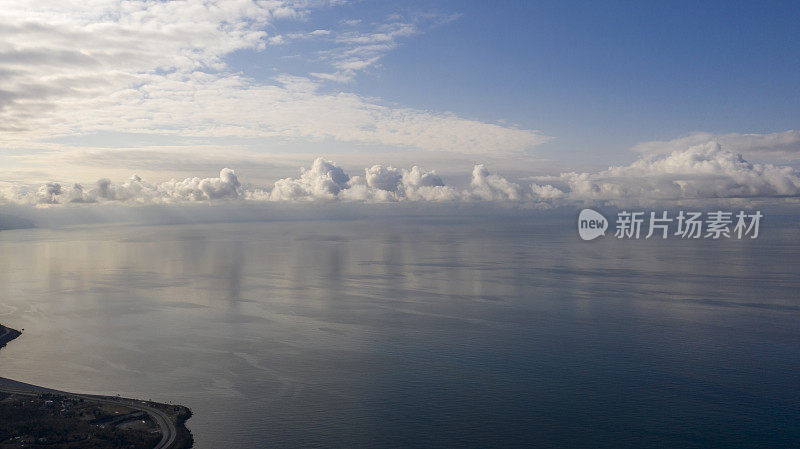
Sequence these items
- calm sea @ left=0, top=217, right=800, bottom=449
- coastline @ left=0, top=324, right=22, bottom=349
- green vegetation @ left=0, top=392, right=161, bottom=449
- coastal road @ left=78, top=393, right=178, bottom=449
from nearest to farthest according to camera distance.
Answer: green vegetation @ left=0, top=392, right=161, bottom=449, coastal road @ left=78, top=393, right=178, bottom=449, calm sea @ left=0, top=217, right=800, bottom=449, coastline @ left=0, top=324, right=22, bottom=349

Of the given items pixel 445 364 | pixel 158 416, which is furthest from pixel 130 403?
pixel 445 364

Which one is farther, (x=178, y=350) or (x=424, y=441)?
(x=178, y=350)

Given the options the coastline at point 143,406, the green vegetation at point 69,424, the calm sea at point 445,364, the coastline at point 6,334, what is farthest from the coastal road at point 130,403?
the coastline at point 6,334

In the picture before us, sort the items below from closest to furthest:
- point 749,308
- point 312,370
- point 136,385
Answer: point 136,385, point 312,370, point 749,308

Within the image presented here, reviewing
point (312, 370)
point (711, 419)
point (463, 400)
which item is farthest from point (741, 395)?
point (312, 370)

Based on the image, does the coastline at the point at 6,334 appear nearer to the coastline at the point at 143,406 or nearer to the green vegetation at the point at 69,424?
the coastline at the point at 143,406

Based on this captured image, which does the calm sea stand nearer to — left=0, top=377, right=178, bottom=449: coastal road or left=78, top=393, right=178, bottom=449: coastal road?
left=78, top=393, right=178, bottom=449: coastal road

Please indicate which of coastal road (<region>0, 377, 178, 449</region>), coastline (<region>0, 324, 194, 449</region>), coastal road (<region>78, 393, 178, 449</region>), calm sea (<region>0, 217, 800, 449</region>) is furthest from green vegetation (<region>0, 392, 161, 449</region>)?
calm sea (<region>0, 217, 800, 449</region>)

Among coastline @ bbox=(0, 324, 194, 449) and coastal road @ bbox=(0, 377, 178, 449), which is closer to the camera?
coastline @ bbox=(0, 324, 194, 449)

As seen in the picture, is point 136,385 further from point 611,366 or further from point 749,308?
point 749,308
